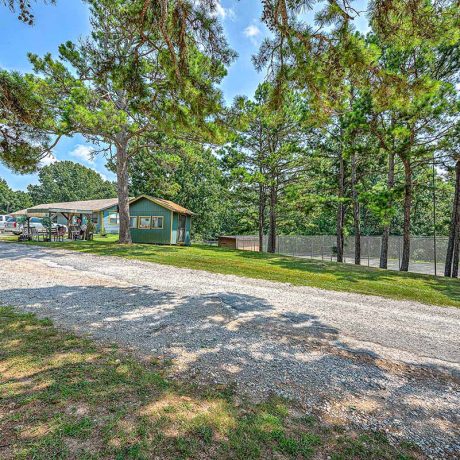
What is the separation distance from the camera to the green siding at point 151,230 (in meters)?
18.6

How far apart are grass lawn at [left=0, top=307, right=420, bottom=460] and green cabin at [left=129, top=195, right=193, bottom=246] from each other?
16.1 m

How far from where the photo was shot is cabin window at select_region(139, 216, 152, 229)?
1905cm

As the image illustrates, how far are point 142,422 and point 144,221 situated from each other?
18.2 metres

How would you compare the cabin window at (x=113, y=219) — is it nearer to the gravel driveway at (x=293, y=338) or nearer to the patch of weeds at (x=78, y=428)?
the gravel driveway at (x=293, y=338)

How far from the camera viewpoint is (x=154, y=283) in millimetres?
6414

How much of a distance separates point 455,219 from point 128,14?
39.1 ft

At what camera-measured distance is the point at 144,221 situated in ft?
63.0

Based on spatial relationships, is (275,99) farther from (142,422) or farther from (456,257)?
(456,257)

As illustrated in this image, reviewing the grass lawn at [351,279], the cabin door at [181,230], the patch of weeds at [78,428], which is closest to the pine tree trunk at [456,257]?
the grass lawn at [351,279]

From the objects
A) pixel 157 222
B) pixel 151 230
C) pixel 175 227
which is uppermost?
pixel 157 222

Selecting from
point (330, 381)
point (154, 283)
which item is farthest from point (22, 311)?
point (330, 381)

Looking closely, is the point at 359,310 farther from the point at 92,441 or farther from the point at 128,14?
the point at 128,14

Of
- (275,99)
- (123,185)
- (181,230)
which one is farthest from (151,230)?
(275,99)

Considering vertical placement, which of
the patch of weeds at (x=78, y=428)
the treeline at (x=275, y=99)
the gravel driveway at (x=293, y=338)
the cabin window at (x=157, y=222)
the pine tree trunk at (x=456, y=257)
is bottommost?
the gravel driveway at (x=293, y=338)
